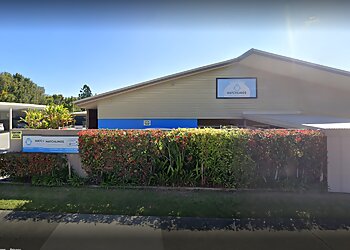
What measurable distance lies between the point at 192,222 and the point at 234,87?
8954 millimetres

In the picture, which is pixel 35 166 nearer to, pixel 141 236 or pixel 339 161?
pixel 141 236

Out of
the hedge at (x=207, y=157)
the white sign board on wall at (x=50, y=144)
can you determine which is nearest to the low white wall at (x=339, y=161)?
the hedge at (x=207, y=157)

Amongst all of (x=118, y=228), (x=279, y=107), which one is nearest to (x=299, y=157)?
(x=118, y=228)

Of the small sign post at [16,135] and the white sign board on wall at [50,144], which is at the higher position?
the small sign post at [16,135]

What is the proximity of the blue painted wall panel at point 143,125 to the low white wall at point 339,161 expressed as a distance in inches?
264

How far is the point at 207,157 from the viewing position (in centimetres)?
Answer: 599

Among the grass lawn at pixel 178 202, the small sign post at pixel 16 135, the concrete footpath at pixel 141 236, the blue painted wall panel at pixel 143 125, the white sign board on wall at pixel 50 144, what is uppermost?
the blue painted wall panel at pixel 143 125

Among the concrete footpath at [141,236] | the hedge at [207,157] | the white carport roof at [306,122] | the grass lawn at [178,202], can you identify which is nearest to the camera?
the concrete footpath at [141,236]

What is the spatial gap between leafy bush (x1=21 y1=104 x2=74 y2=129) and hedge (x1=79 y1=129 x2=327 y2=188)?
3.43 metres

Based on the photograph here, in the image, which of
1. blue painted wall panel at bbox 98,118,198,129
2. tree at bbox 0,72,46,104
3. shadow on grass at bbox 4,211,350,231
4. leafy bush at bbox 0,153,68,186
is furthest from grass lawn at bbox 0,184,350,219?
→ tree at bbox 0,72,46,104

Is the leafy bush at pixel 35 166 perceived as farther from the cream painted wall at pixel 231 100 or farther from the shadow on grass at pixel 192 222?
the cream painted wall at pixel 231 100

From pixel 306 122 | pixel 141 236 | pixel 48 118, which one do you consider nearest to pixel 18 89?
pixel 48 118

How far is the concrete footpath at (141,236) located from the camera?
334cm

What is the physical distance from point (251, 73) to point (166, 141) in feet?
25.3
